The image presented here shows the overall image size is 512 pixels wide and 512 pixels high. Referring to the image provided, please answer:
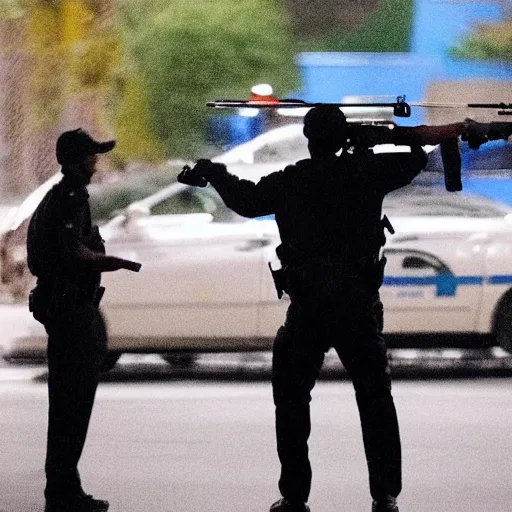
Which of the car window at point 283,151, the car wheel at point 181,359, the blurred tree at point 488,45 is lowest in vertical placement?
the car wheel at point 181,359

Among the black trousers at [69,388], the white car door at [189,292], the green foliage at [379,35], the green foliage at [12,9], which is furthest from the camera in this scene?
the green foliage at [12,9]

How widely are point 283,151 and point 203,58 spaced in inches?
126

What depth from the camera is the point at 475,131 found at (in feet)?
17.0

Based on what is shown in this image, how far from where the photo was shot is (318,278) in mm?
4980

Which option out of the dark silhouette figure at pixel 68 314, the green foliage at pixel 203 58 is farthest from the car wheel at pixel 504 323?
the dark silhouette figure at pixel 68 314

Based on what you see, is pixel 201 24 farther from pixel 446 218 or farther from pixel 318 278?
pixel 318 278

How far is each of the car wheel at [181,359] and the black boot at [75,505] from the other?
447cm

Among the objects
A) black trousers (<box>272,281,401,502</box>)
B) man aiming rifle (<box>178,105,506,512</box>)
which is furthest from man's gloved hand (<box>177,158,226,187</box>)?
black trousers (<box>272,281,401,502</box>)

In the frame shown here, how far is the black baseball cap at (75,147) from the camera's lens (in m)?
5.22

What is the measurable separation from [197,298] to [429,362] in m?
2.15

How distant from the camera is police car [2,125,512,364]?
8828 millimetres

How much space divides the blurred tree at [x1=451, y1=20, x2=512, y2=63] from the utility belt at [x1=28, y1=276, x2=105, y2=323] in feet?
25.4

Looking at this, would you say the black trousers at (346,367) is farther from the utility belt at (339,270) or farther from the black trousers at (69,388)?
the black trousers at (69,388)

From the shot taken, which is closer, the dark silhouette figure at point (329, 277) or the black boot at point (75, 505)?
the dark silhouette figure at point (329, 277)
